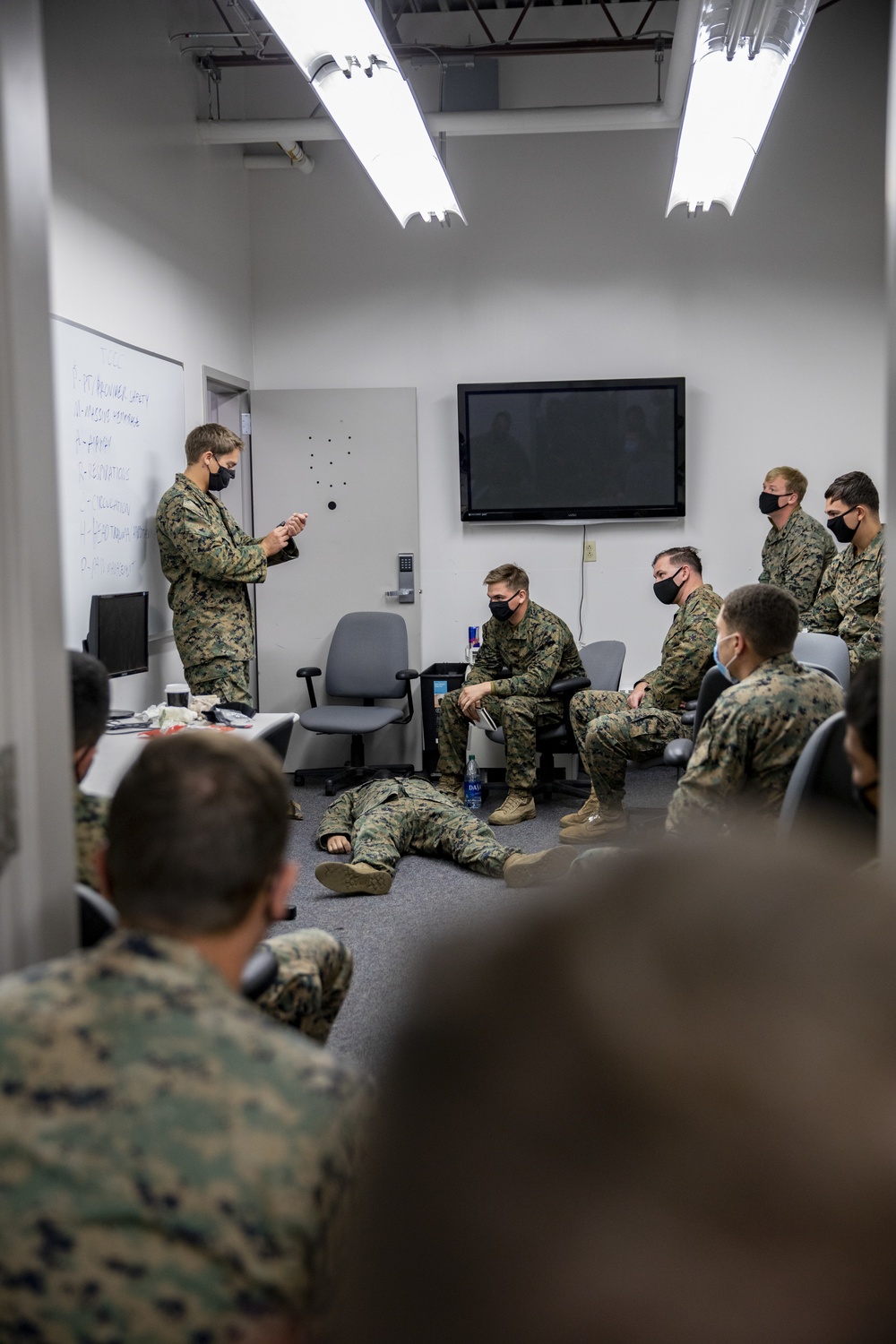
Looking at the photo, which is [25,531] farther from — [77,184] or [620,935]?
[77,184]

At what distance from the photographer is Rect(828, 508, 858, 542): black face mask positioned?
4289mm

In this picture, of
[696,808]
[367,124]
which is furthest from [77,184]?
[696,808]

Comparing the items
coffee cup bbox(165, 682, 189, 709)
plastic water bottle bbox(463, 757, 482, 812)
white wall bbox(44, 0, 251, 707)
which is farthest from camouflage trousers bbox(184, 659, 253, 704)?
plastic water bottle bbox(463, 757, 482, 812)

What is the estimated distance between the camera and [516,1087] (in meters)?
0.47

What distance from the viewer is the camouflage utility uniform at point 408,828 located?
3723 millimetres

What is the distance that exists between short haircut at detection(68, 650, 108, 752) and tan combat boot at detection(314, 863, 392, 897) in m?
1.73

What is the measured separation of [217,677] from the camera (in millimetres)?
4219

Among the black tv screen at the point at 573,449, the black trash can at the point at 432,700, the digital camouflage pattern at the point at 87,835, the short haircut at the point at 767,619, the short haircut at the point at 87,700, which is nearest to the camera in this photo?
the digital camouflage pattern at the point at 87,835

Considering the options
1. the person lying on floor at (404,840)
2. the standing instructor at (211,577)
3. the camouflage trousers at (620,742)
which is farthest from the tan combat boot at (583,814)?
the standing instructor at (211,577)

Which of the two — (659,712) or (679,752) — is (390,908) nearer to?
(679,752)

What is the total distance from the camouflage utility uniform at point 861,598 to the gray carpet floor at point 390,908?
1034 mm

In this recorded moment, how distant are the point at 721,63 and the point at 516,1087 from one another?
332 centimetres

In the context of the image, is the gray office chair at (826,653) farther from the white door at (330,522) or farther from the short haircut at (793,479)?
the white door at (330,522)

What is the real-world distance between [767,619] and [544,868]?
57.4 inches
